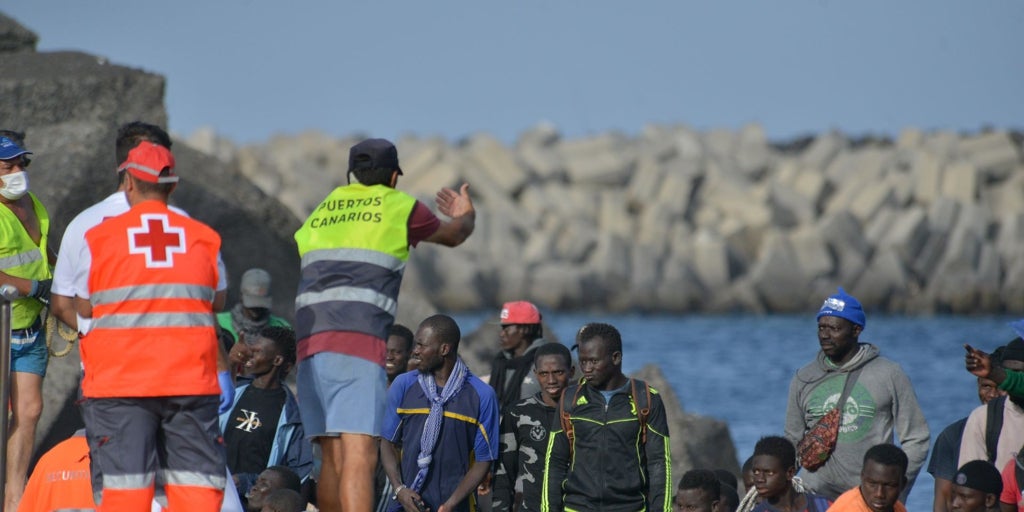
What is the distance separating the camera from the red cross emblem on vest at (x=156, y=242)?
6855 mm

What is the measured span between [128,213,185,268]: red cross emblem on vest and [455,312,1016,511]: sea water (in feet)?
67.6

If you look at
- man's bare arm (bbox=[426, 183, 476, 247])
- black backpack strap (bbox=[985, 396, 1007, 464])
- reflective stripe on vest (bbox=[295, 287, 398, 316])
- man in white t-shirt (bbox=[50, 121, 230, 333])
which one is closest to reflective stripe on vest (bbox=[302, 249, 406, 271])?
reflective stripe on vest (bbox=[295, 287, 398, 316])

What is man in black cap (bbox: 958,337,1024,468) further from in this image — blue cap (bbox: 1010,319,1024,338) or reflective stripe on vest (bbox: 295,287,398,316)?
reflective stripe on vest (bbox: 295,287,398,316)

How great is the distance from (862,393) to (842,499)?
0.97 m

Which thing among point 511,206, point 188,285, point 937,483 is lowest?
point 937,483

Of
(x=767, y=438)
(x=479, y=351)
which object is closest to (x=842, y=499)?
(x=767, y=438)

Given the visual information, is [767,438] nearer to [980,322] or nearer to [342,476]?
[342,476]

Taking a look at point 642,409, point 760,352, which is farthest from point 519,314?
point 760,352

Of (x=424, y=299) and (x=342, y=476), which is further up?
(x=424, y=299)

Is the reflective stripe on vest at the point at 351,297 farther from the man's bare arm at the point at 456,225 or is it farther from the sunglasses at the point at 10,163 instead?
the sunglasses at the point at 10,163

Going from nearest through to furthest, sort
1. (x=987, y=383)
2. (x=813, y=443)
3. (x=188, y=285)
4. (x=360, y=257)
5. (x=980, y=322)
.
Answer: (x=188, y=285)
(x=360, y=257)
(x=813, y=443)
(x=987, y=383)
(x=980, y=322)

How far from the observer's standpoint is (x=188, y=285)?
22.6 ft

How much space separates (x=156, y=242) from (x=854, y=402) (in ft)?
13.5

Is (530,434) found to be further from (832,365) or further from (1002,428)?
(1002,428)
